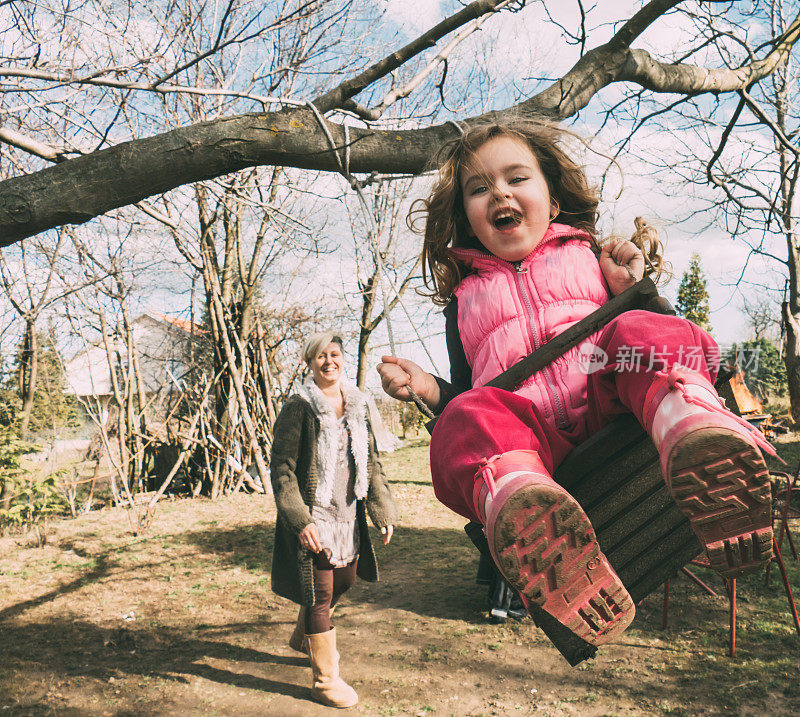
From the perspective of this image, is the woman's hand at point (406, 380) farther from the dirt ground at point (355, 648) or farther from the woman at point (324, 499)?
the dirt ground at point (355, 648)

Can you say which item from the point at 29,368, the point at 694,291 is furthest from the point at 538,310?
the point at 694,291

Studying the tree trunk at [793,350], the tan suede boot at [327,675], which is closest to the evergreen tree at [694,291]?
the tree trunk at [793,350]

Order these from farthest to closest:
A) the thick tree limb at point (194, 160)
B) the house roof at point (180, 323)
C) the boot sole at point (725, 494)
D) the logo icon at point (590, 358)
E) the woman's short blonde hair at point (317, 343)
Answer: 1. the house roof at point (180, 323)
2. the woman's short blonde hair at point (317, 343)
3. the thick tree limb at point (194, 160)
4. the logo icon at point (590, 358)
5. the boot sole at point (725, 494)

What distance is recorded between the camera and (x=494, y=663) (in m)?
3.96

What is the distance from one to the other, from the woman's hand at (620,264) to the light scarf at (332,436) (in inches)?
86.9

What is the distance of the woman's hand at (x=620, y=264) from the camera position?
67.1 inches

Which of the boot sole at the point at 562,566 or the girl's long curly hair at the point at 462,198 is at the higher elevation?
the girl's long curly hair at the point at 462,198

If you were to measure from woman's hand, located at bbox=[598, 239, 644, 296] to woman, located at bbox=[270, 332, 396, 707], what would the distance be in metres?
2.21

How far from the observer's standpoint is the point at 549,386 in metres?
1.57

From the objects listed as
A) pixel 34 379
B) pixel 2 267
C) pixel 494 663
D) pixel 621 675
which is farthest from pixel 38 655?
pixel 2 267

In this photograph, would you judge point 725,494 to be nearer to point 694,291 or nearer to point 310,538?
point 310,538

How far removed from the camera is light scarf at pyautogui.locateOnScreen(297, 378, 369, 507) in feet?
11.7

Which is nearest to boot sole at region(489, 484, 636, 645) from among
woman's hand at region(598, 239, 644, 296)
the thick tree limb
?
woman's hand at region(598, 239, 644, 296)

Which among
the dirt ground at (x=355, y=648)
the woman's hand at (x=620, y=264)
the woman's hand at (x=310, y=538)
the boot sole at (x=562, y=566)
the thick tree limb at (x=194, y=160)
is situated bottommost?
the dirt ground at (x=355, y=648)
